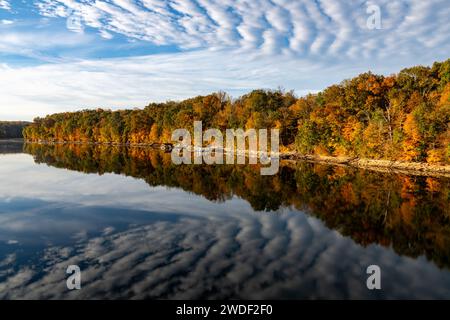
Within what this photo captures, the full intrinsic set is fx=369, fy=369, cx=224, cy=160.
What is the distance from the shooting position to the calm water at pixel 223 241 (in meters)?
12.7

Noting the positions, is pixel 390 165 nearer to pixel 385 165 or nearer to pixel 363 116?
pixel 385 165

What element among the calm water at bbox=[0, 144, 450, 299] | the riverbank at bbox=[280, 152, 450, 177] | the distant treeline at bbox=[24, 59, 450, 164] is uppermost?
the distant treeline at bbox=[24, 59, 450, 164]

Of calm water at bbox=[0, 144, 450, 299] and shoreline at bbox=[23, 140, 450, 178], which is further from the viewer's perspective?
shoreline at bbox=[23, 140, 450, 178]

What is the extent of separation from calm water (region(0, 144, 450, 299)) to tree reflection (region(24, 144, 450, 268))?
128mm

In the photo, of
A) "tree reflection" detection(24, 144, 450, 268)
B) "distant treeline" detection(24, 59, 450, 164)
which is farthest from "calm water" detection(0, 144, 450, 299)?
"distant treeline" detection(24, 59, 450, 164)

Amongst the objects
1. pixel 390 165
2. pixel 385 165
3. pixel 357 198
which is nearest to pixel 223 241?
pixel 357 198

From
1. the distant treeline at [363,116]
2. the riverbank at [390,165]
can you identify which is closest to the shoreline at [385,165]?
Answer: the riverbank at [390,165]

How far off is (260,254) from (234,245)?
1.65 meters

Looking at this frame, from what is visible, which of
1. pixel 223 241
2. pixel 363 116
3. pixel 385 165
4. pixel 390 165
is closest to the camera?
pixel 223 241

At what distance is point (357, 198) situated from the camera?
2950cm

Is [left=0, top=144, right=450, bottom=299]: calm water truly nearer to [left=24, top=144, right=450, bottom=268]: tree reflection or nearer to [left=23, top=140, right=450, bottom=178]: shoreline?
[left=24, top=144, right=450, bottom=268]: tree reflection

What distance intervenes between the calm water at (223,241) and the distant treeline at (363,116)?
63.7 ft

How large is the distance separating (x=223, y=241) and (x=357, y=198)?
51.7 feet

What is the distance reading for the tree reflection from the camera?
1925 centimetres
